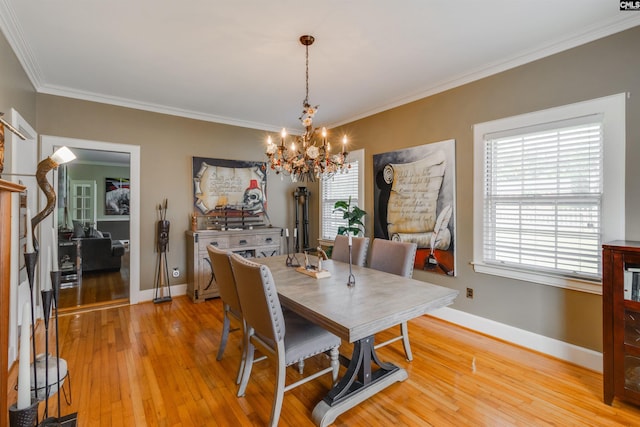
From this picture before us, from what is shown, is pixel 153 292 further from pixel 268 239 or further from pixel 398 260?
pixel 398 260

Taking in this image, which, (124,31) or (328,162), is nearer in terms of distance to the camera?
(124,31)

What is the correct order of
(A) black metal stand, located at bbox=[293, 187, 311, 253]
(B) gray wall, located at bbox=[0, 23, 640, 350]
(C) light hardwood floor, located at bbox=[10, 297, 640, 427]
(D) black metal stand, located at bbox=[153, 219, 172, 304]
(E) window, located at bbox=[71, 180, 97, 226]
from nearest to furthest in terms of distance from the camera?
(C) light hardwood floor, located at bbox=[10, 297, 640, 427] < (B) gray wall, located at bbox=[0, 23, 640, 350] < (D) black metal stand, located at bbox=[153, 219, 172, 304] < (A) black metal stand, located at bbox=[293, 187, 311, 253] < (E) window, located at bbox=[71, 180, 97, 226]

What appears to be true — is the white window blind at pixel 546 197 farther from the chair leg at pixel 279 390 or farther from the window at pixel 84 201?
the window at pixel 84 201

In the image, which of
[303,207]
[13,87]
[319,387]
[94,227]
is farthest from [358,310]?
[94,227]

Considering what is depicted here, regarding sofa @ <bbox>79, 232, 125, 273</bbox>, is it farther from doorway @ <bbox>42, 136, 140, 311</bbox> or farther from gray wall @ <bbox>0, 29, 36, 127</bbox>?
gray wall @ <bbox>0, 29, 36, 127</bbox>

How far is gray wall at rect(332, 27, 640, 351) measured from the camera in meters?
2.23

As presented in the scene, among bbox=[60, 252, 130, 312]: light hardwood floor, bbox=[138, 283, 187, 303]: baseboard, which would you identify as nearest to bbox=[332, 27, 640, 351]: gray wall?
bbox=[138, 283, 187, 303]: baseboard

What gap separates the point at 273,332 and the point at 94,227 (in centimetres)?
766

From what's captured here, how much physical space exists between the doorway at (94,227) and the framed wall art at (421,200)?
3278 mm

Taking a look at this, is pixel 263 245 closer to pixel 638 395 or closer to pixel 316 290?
pixel 316 290

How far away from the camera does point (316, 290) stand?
6.91 feet

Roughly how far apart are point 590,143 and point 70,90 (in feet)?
17.1

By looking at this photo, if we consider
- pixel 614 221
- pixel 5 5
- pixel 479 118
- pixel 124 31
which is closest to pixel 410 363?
pixel 614 221

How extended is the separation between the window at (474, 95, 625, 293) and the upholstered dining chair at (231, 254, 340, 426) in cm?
199
